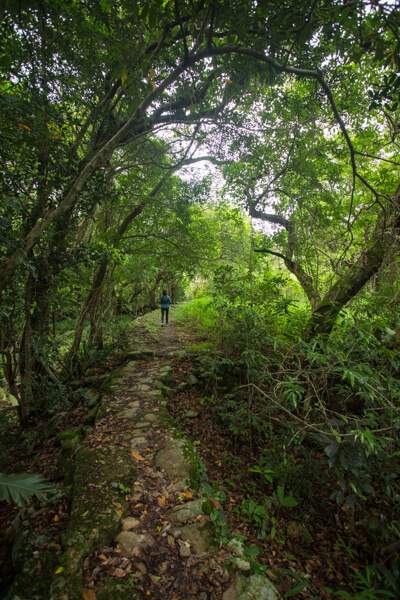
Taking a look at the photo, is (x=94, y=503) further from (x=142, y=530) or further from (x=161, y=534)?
(x=161, y=534)

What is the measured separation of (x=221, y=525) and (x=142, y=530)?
2.27 ft

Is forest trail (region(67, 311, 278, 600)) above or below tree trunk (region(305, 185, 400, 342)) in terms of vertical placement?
below

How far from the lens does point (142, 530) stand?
212 centimetres

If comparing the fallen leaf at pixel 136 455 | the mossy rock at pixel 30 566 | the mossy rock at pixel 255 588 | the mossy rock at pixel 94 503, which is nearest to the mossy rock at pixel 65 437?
the mossy rock at pixel 94 503

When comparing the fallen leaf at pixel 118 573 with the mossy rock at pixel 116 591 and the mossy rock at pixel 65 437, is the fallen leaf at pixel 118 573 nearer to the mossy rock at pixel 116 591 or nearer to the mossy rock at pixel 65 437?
the mossy rock at pixel 116 591

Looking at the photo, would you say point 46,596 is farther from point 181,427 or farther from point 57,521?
point 181,427

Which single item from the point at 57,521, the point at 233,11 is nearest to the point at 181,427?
the point at 57,521

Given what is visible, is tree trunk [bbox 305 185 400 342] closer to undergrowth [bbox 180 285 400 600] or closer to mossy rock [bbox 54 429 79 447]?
undergrowth [bbox 180 285 400 600]

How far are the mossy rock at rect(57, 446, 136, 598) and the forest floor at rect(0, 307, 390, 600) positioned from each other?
75mm

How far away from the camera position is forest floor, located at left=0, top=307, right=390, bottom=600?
1821mm

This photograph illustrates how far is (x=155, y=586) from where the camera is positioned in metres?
1.76

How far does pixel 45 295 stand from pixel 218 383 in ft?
11.4

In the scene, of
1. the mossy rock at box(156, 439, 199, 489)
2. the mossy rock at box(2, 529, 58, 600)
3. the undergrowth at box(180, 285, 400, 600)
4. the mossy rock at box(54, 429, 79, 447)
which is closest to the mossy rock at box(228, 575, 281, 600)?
the undergrowth at box(180, 285, 400, 600)

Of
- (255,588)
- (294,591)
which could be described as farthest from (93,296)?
(294,591)
